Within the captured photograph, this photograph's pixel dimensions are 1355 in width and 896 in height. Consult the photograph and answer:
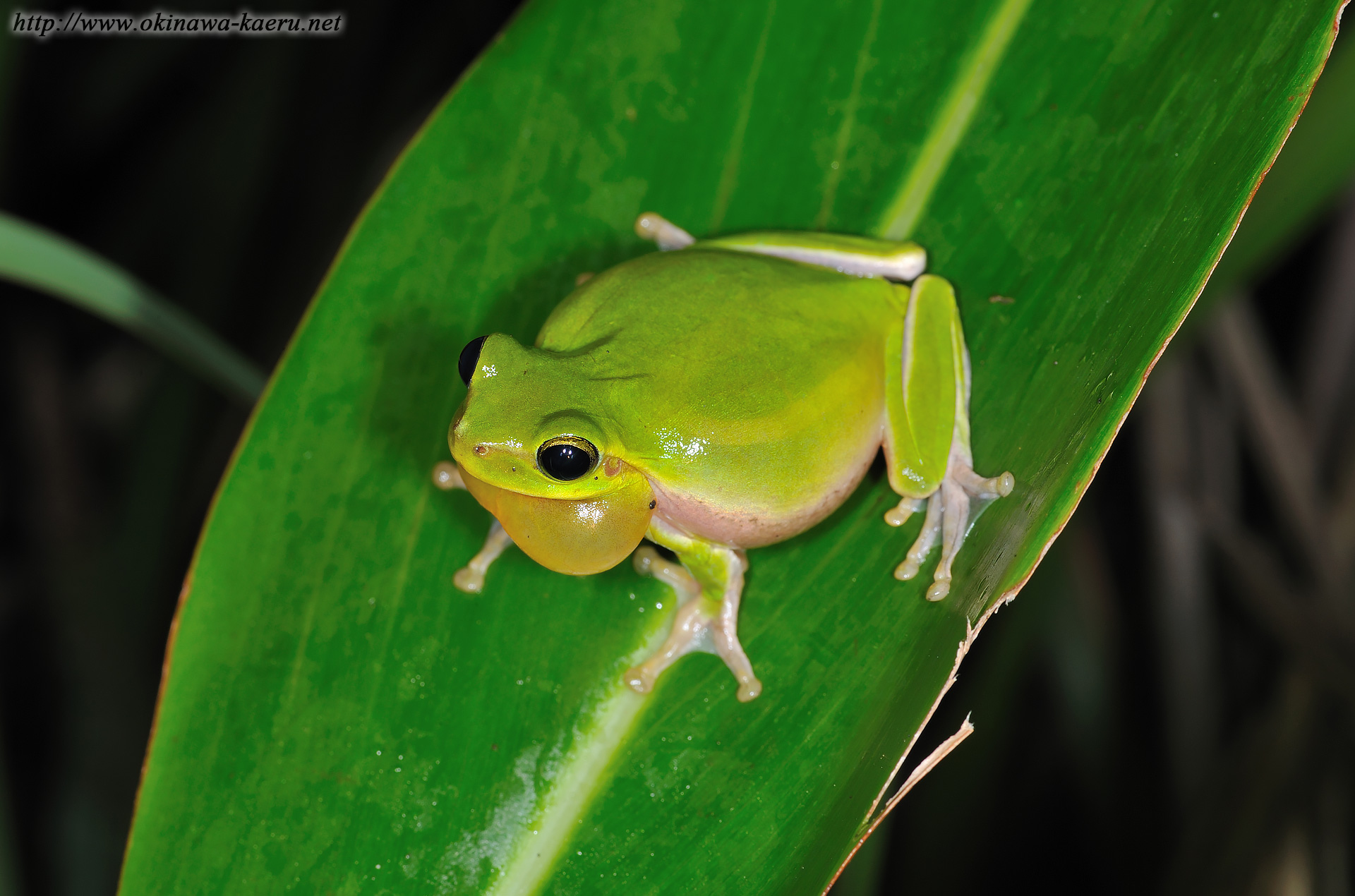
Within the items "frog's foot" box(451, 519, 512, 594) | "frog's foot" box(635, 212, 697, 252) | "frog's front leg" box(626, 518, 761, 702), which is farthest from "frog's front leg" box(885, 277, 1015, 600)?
"frog's foot" box(451, 519, 512, 594)

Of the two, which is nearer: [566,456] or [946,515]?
[566,456]

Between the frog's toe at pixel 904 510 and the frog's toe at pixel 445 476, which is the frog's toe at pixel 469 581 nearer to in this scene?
the frog's toe at pixel 445 476

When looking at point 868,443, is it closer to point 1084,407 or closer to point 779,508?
point 779,508

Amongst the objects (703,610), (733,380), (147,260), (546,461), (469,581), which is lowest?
(147,260)
